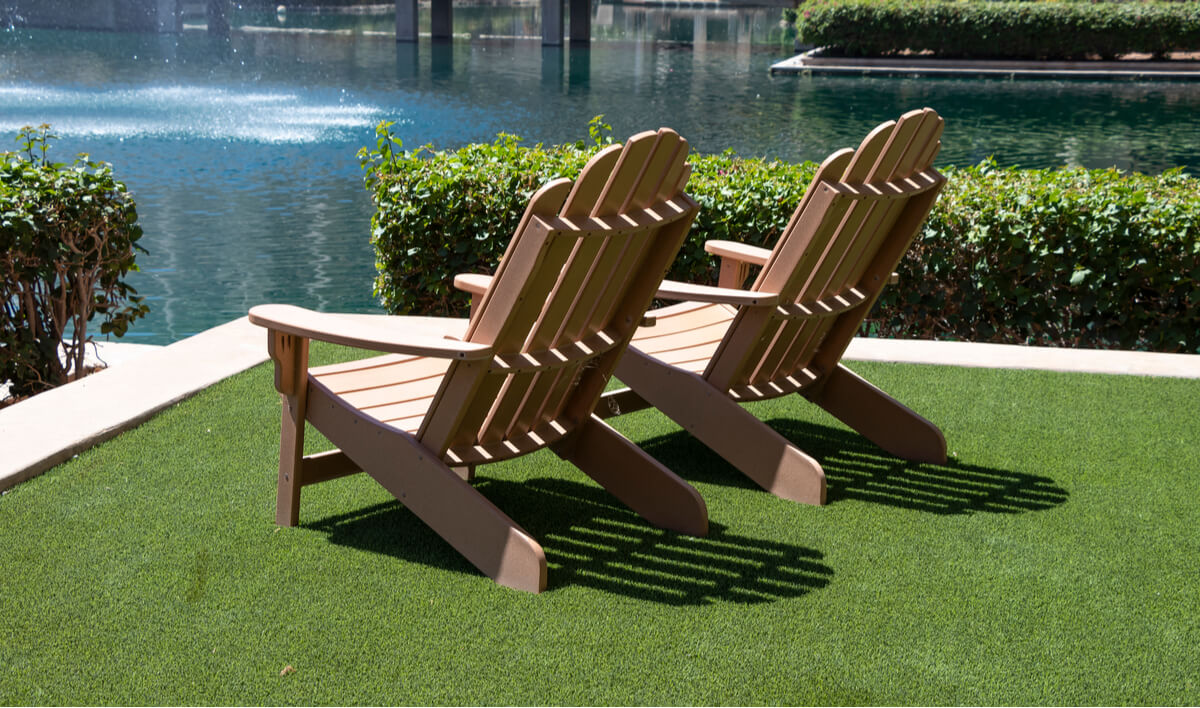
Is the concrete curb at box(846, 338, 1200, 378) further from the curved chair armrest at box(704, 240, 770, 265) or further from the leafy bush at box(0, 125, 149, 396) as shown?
the leafy bush at box(0, 125, 149, 396)

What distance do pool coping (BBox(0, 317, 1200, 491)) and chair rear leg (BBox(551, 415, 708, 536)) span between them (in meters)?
1.57

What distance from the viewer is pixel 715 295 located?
3320 mm

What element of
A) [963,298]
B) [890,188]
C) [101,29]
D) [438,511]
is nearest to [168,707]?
[438,511]

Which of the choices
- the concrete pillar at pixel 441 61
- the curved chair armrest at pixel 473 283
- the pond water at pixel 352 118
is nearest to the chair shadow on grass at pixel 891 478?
the curved chair armrest at pixel 473 283

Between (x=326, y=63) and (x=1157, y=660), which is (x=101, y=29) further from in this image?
(x=1157, y=660)

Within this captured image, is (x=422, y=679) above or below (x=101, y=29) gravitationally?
below

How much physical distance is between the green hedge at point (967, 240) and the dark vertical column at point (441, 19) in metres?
32.0

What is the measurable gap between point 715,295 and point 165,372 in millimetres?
2321

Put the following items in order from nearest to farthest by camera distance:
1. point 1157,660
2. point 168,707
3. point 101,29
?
1. point 168,707
2. point 1157,660
3. point 101,29

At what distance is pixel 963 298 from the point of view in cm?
550

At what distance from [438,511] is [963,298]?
3.38 meters

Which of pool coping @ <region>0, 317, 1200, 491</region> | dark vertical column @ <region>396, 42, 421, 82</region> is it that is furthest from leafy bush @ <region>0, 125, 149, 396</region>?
dark vertical column @ <region>396, 42, 421, 82</region>

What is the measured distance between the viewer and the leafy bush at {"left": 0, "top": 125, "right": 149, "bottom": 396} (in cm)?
450

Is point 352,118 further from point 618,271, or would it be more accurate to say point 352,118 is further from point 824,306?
point 618,271
